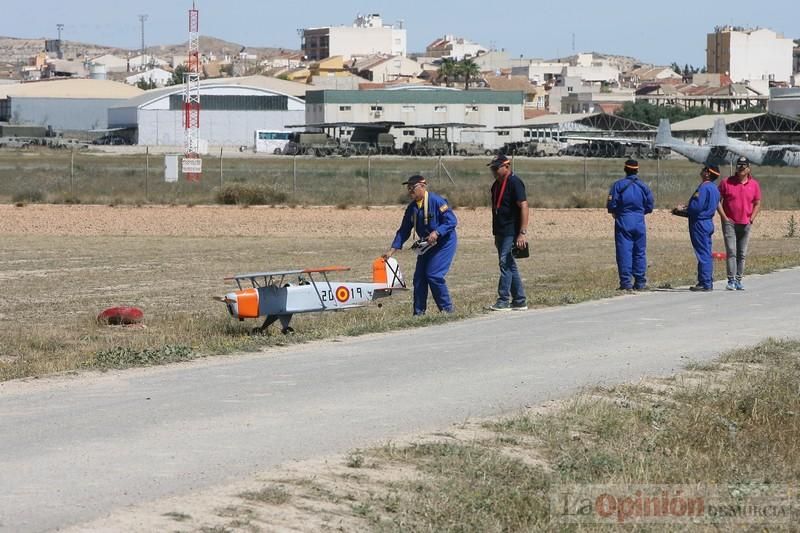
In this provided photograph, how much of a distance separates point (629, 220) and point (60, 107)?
134 m

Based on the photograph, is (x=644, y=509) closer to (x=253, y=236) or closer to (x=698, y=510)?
(x=698, y=510)

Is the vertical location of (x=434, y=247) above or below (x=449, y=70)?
below

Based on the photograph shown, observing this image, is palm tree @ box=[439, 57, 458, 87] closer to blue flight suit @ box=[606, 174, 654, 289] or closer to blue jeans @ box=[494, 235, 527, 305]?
blue flight suit @ box=[606, 174, 654, 289]

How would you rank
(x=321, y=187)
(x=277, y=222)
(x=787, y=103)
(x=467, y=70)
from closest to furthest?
(x=277, y=222), (x=321, y=187), (x=787, y=103), (x=467, y=70)

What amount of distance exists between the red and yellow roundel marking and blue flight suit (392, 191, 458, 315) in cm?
95

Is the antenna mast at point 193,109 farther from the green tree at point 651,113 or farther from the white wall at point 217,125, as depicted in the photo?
the green tree at point 651,113

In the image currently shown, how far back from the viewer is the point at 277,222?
1555 inches

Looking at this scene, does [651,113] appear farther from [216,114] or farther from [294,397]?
[294,397]

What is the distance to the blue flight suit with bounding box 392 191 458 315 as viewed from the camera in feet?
53.1

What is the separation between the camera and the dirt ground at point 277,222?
3669 cm

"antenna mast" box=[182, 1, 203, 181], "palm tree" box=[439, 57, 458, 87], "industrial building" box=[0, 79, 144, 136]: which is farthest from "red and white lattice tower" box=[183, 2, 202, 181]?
"palm tree" box=[439, 57, 458, 87]

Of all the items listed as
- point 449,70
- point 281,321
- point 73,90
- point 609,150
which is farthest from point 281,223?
point 449,70

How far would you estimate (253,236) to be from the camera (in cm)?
3578

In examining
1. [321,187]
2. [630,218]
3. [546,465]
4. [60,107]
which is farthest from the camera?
[60,107]
